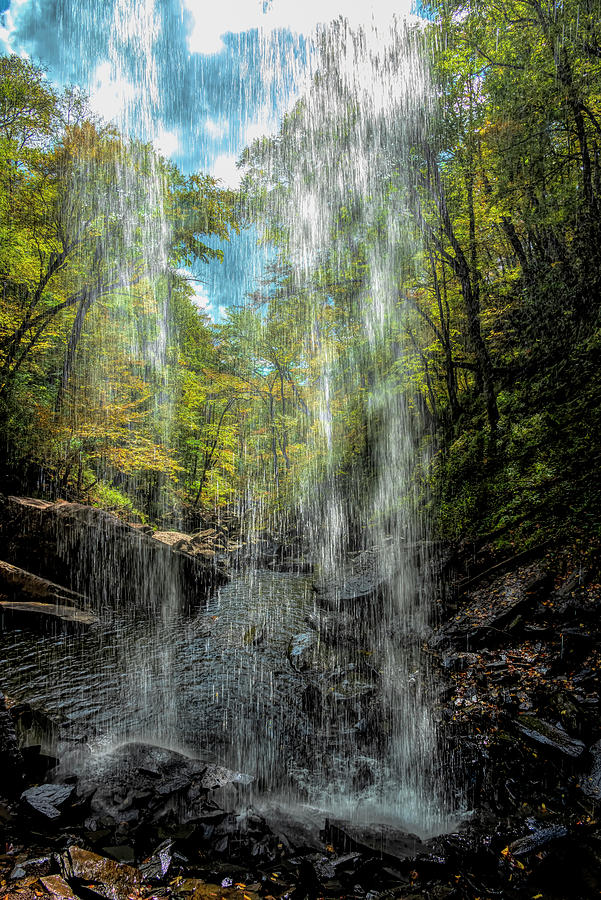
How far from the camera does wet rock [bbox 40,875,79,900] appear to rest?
7.32 ft

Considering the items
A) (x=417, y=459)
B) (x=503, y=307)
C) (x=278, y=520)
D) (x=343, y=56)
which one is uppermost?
(x=343, y=56)

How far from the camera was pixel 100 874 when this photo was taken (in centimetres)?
250

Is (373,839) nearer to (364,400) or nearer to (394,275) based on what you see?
(394,275)

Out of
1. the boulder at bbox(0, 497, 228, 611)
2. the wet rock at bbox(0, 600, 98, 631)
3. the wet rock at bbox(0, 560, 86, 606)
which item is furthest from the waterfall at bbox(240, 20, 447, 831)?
the wet rock at bbox(0, 560, 86, 606)

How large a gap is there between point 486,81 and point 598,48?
2.11 m

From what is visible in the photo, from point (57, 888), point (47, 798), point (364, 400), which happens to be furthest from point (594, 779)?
point (364, 400)

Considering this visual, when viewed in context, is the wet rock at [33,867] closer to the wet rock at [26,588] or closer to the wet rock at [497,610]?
the wet rock at [497,610]

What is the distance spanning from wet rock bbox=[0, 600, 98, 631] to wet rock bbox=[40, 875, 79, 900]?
6647 millimetres

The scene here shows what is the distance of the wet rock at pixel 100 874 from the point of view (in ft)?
7.86

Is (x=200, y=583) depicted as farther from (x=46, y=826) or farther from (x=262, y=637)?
(x=46, y=826)

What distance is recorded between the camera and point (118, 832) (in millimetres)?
3104

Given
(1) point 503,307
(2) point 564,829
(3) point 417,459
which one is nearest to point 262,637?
(2) point 564,829

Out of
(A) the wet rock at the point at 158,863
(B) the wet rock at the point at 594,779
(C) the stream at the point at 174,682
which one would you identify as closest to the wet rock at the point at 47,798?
(A) the wet rock at the point at 158,863

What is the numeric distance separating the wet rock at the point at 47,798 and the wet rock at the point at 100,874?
666 mm
